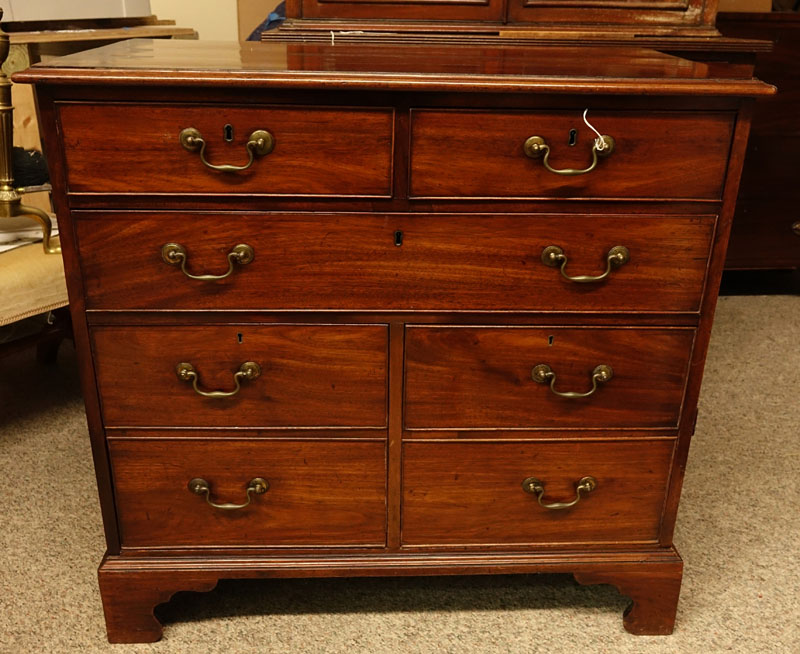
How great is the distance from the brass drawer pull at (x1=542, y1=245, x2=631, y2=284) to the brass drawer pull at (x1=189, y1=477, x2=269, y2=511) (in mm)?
594

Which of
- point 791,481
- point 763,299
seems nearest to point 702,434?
point 791,481

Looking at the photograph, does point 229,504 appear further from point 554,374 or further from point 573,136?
point 573,136

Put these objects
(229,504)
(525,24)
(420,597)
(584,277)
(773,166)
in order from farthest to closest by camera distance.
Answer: (773,166) < (525,24) < (420,597) < (229,504) < (584,277)

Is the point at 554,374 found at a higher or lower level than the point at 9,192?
lower

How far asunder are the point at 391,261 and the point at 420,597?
0.70 metres

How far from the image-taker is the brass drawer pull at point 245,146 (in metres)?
1.11

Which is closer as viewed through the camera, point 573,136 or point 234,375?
point 573,136

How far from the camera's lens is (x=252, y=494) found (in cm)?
135

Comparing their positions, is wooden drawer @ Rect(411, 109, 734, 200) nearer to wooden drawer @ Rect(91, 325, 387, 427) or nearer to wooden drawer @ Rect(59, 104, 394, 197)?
wooden drawer @ Rect(59, 104, 394, 197)

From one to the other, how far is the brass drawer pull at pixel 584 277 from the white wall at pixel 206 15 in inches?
74.2

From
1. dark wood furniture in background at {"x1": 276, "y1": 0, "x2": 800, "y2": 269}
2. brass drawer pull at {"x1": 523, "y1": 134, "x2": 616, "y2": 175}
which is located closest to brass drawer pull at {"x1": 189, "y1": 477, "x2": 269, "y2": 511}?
brass drawer pull at {"x1": 523, "y1": 134, "x2": 616, "y2": 175}

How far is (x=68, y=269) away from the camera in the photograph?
1.18 meters

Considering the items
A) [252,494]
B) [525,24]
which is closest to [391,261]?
[252,494]

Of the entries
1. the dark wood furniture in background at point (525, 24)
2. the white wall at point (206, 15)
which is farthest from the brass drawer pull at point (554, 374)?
the white wall at point (206, 15)
